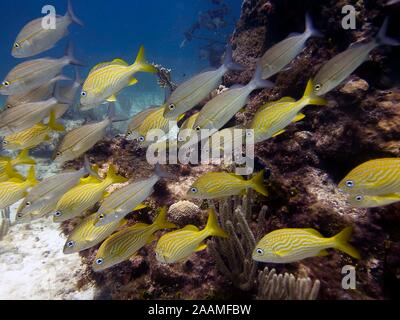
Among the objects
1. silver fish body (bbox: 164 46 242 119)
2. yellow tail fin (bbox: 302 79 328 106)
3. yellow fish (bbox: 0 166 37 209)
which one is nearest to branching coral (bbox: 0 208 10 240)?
yellow fish (bbox: 0 166 37 209)

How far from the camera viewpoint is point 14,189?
389 centimetres

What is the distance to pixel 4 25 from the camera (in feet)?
306

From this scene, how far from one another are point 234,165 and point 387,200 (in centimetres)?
268

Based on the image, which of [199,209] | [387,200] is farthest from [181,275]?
[387,200]

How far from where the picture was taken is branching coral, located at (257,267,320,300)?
2980mm

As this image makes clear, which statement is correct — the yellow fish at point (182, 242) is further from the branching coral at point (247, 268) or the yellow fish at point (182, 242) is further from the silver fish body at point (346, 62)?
the silver fish body at point (346, 62)

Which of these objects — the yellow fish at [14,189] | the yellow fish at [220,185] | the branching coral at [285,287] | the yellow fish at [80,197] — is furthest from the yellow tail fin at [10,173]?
the branching coral at [285,287]

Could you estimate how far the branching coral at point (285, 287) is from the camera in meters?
2.98

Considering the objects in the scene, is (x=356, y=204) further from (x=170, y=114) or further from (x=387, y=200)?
(x=170, y=114)

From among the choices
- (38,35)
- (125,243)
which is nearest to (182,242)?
(125,243)

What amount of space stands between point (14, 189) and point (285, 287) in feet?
12.0

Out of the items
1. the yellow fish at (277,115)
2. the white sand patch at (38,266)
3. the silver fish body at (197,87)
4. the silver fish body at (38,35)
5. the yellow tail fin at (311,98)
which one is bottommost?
the white sand patch at (38,266)

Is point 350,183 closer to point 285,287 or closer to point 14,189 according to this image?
point 285,287
